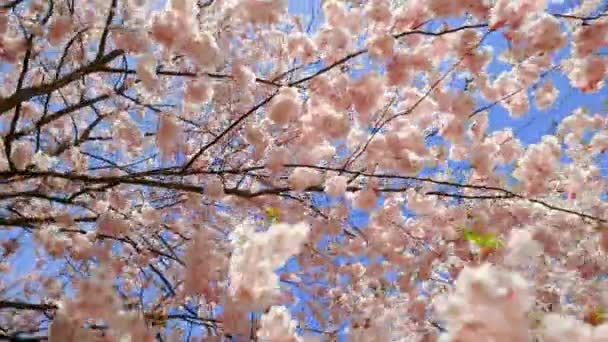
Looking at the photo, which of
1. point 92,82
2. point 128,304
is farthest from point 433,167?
point 92,82

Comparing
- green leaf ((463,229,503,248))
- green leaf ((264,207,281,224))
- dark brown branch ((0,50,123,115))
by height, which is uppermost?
dark brown branch ((0,50,123,115))

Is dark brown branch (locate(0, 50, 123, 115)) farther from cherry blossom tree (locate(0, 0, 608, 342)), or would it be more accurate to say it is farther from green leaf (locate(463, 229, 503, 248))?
green leaf (locate(463, 229, 503, 248))

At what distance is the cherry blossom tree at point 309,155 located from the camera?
3.47 m

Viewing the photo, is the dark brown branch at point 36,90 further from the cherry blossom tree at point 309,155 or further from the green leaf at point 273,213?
the green leaf at point 273,213

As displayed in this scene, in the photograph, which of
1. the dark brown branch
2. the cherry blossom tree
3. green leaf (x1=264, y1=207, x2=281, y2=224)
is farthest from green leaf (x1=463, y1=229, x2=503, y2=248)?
the dark brown branch

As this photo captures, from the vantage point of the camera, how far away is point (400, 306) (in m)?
4.82

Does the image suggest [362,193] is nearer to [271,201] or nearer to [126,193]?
[271,201]

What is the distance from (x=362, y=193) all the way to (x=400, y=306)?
1.20 meters

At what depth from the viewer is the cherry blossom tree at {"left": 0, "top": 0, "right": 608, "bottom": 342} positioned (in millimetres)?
3469

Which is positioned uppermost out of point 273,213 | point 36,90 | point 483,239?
point 36,90

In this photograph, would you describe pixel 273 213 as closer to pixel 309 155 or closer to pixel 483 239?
pixel 309 155

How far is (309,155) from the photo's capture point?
414 centimetres

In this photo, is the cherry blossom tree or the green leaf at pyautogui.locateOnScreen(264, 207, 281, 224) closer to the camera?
the cherry blossom tree

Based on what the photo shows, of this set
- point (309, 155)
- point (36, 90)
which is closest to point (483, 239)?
point (309, 155)
